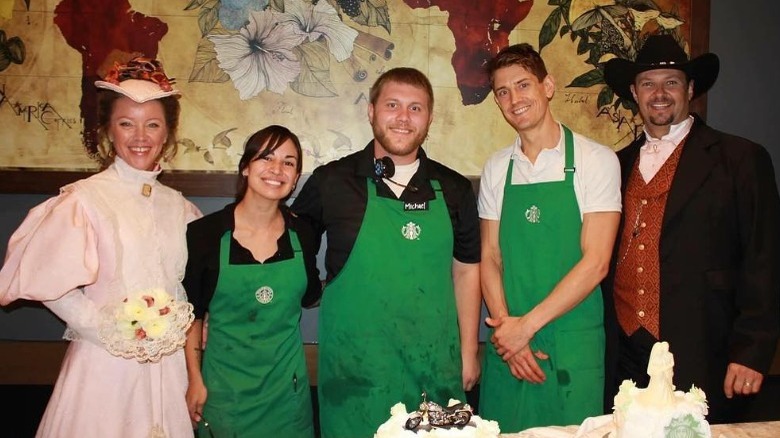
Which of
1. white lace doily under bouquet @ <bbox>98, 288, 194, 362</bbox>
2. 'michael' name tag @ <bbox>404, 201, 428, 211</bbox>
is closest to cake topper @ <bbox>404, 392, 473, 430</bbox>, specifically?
white lace doily under bouquet @ <bbox>98, 288, 194, 362</bbox>

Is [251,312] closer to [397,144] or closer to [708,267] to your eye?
[397,144]

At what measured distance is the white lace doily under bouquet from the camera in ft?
6.37

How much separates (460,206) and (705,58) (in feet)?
4.69

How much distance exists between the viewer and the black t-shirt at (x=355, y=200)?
2484mm

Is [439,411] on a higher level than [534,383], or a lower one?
higher

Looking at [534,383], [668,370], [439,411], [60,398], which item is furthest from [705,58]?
[60,398]

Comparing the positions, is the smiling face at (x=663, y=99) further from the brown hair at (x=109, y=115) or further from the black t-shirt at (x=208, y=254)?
the brown hair at (x=109, y=115)

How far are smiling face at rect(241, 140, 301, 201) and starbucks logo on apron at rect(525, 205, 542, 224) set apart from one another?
42.1 inches

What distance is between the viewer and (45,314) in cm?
359

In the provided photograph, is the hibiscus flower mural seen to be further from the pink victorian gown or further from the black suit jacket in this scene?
the black suit jacket

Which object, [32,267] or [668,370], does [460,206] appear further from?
[32,267]

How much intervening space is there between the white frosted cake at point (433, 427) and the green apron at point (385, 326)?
4.01 ft

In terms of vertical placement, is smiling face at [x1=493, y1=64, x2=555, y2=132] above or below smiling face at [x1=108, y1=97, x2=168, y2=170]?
above

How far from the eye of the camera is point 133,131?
89.3 inches
